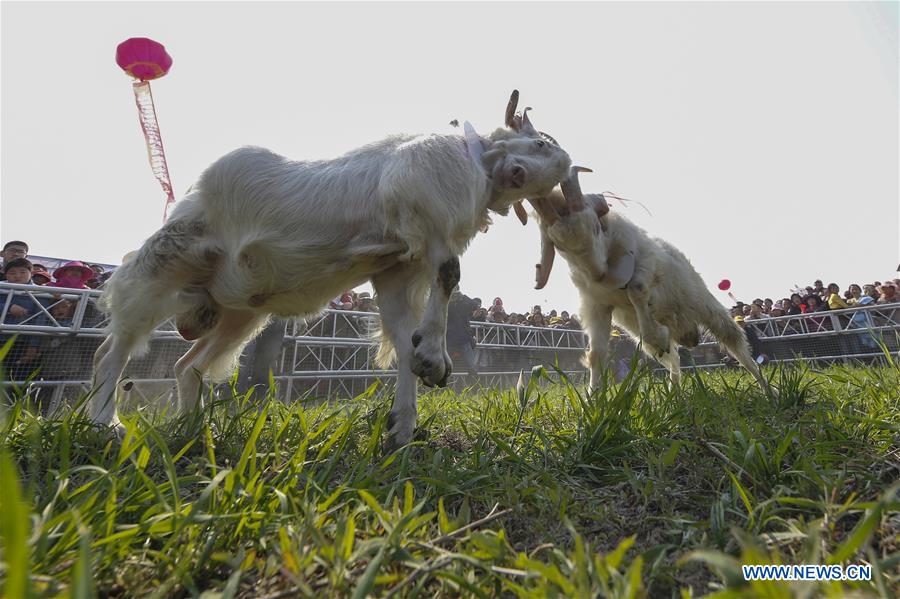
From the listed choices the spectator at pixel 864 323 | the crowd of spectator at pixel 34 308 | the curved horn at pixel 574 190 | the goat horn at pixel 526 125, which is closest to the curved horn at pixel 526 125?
the goat horn at pixel 526 125

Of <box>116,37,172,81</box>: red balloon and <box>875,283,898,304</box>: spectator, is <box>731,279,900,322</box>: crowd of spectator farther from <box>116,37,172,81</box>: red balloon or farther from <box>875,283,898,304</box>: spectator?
<box>116,37,172,81</box>: red balloon

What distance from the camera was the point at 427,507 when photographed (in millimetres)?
1603

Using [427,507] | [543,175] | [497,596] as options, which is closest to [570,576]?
[497,596]

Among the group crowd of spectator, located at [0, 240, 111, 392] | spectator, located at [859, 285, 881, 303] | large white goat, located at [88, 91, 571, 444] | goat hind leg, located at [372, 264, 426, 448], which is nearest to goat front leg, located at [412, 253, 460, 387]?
large white goat, located at [88, 91, 571, 444]

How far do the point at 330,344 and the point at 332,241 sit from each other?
6.45 meters

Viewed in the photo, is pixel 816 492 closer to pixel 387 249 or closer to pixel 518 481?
pixel 518 481

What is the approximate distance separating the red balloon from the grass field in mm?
8615

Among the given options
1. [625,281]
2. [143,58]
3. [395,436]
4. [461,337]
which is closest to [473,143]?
[395,436]

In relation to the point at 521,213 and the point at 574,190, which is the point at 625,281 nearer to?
the point at 574,190

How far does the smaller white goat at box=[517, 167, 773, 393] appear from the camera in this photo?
4312mm

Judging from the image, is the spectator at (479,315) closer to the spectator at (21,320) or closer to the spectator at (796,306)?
the spectator at (21,320)

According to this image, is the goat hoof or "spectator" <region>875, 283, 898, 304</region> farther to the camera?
"spectator" <region>875, 283, 898, 304</region>

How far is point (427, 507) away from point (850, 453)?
166 centimetres

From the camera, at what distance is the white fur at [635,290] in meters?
4.50
